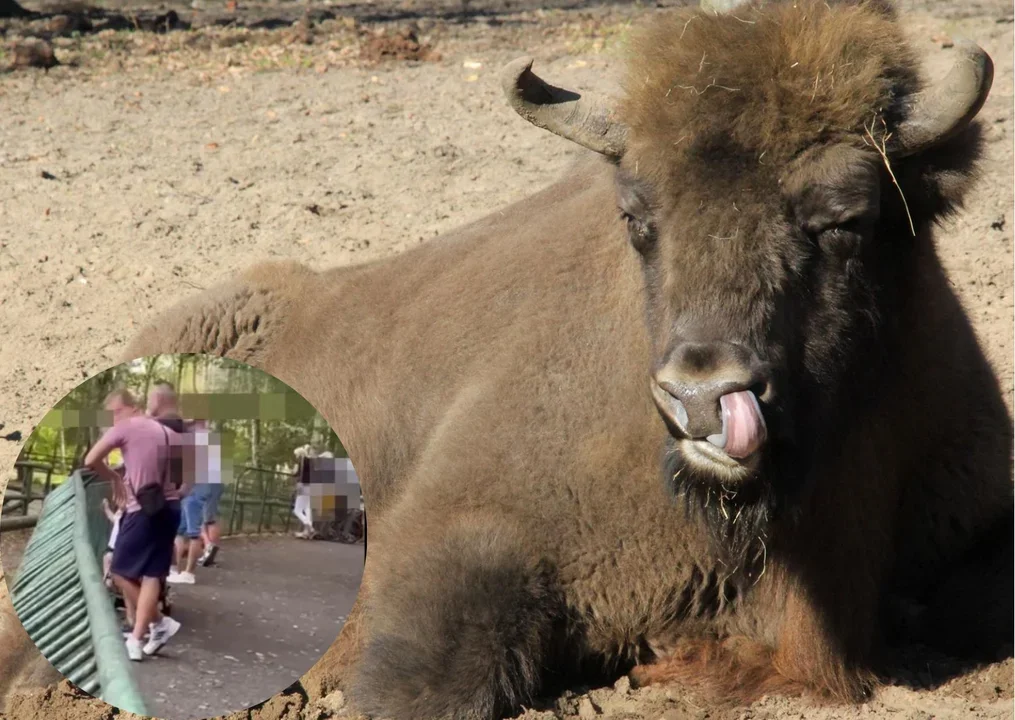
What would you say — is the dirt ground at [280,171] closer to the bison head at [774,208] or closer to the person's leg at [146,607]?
the bison head at [774,208]

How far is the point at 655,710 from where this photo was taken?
13.1ft

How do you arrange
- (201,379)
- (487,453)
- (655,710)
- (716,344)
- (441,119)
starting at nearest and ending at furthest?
(716,344)
(201,379)
(655,710)
(487,453)
(441,119)

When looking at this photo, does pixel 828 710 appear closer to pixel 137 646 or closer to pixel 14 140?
pixel 137 646

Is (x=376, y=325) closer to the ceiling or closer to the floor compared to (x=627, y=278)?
closer to the floor

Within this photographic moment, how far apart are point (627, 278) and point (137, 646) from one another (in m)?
2.00

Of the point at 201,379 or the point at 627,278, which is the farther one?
the point at 627,278

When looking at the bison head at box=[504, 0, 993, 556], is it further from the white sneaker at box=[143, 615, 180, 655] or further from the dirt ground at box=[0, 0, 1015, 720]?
the white sneaker at box=[143, 615, 180, 655]

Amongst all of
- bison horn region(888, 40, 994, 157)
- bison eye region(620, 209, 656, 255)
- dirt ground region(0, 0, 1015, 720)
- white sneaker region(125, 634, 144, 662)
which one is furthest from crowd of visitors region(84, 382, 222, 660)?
bison horn region(888, 40, 994, 157)

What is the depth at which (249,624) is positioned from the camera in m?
3.39

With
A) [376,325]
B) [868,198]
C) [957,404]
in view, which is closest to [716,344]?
[868,198]

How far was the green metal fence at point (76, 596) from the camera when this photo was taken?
323 centimetres

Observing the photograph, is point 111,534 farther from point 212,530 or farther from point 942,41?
point 942,41

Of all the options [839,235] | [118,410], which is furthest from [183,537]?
[839,235]

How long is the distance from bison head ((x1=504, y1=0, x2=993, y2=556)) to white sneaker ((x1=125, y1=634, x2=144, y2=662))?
157 centimetres
